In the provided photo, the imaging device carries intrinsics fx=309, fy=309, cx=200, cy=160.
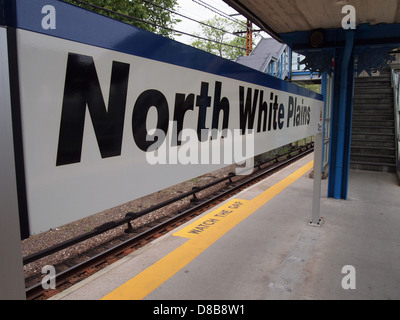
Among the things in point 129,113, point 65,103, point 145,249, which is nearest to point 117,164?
point 129,113

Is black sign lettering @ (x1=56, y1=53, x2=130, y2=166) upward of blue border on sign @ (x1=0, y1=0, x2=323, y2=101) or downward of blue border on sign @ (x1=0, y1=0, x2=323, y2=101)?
downward

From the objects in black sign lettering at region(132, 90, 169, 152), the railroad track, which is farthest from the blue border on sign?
the railroad track

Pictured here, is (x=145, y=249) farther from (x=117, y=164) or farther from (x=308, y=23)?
(x=308, y=23)

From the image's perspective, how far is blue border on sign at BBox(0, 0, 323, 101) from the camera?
29.7 inches

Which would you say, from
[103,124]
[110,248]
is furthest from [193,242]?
[103,124]

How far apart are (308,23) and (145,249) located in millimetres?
4328

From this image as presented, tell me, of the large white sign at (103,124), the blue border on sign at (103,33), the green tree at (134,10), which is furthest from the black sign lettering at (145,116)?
the green tree at (134,10)

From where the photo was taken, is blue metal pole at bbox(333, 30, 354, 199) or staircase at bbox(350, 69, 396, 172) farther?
staircase at bbox(350, 69, 396, 172)

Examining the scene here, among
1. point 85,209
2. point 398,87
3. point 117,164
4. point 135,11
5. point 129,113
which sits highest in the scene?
point 135,11

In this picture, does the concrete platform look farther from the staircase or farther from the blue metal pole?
the staircase

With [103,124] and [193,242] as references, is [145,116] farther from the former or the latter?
[193,242]

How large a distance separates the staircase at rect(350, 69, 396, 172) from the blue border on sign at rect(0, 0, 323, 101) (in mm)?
9211

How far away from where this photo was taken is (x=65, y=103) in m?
0.87

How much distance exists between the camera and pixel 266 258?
3729 mm
